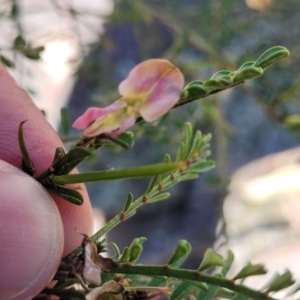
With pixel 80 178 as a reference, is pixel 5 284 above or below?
below

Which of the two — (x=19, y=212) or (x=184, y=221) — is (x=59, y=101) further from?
(x=19, y=212)

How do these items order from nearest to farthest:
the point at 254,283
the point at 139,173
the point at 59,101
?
the point at 139,173 < the point at 254,283 < the point at 59,101

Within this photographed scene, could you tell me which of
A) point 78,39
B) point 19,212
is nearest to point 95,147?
point 19,212

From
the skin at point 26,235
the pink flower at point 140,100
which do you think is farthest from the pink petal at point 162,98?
the skin at point 26,235

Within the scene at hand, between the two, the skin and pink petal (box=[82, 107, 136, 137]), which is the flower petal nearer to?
pink petal (box=[82, 107, 136, 137])

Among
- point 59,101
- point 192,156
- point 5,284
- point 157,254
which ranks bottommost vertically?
point 157,254

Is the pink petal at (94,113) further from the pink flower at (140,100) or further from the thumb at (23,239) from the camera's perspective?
the thumb at (23,239)

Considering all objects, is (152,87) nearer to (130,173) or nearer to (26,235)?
(130,173)
